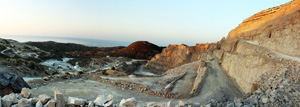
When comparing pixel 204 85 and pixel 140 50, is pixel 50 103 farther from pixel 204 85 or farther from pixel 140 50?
pixel 140 50

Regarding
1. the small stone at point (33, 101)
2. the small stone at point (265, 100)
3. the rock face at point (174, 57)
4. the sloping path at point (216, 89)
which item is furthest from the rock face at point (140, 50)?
the small stone at point (33, 101)

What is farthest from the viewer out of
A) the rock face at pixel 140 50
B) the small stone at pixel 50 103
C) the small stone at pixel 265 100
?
the rock face at pixel 140 50

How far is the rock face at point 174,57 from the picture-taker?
145ft

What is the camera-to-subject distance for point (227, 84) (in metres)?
15.9

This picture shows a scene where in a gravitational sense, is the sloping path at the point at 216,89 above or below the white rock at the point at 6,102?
below

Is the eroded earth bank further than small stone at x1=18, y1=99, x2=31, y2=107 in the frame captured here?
Yes

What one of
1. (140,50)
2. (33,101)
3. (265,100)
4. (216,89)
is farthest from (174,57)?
(33,101)

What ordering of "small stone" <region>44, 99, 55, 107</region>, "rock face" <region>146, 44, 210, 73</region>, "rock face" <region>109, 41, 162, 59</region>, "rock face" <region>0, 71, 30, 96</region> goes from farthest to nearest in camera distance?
"rock face" <region>109, 41, 162, 59</region>
"rock face" <region>146, 44, 210, 73</region>
"rock face" <region>0, 71, 30, 96</region>
"small stone" <region>44, 99, 55, 107</region>

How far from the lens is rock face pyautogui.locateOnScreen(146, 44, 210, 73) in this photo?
145ft

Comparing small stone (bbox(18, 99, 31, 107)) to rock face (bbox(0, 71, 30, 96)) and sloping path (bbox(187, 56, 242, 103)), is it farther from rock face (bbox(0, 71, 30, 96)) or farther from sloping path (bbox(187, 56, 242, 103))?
sloping path (bbox(187, 56, 242, 103))

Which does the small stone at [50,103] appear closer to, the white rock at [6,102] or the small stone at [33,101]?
the small stone at [33,101]

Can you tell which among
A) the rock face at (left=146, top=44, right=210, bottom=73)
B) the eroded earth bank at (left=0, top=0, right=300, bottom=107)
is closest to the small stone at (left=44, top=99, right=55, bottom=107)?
the eroded earth bank at (left=0, top=0, right=300, bottom=107)

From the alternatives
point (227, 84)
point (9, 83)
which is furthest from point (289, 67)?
point (9, 83)

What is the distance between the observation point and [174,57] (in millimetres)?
47281
